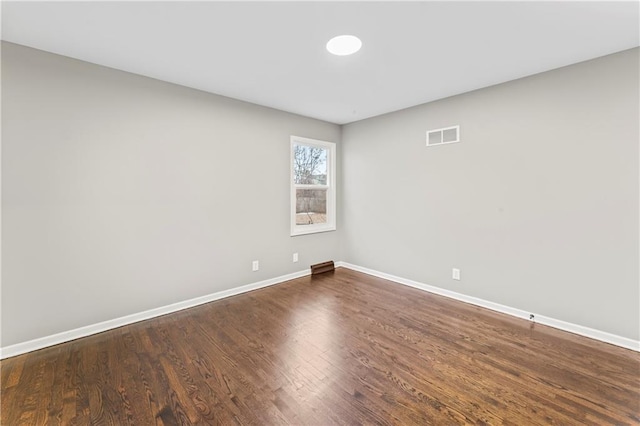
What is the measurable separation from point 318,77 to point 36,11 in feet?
6.76

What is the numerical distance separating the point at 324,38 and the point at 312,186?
8.14 ft

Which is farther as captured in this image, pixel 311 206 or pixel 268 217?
pixel 311 206

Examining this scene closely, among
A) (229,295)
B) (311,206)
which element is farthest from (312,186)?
(229,295)

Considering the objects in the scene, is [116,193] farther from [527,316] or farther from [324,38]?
[527,316]

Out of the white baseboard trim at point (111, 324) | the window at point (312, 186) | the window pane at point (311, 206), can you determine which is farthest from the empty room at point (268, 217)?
the window pane at point (311, 206)

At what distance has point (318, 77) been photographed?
8.98 ft

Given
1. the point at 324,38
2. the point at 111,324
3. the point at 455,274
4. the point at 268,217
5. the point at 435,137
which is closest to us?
the point at 324,38

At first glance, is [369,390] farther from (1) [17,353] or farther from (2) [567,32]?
(2) [567,32]

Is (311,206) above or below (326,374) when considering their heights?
above

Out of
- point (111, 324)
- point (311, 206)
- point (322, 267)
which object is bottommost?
point (111, 324)

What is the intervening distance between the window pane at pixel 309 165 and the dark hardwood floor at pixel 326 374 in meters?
2.13

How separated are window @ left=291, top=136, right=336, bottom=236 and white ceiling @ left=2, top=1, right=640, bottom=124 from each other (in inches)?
55.0

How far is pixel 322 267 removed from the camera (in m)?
4.38

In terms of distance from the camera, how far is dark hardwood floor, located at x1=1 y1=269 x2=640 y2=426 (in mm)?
1576
